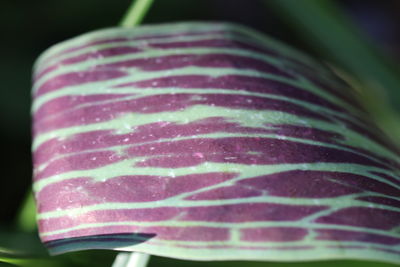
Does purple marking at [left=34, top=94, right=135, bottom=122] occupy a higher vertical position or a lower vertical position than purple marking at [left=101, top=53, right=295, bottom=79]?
lower

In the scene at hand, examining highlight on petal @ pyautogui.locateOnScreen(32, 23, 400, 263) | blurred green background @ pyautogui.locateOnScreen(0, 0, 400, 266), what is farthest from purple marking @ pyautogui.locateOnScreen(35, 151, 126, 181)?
blurred green background @ pyautogui.locateOnScreen(0, 0, 400, 266)

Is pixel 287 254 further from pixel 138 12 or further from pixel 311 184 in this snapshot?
pixel 138 12

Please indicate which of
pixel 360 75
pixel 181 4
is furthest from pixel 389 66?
pixel 181 4

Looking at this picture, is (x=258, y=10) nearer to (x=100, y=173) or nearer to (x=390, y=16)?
(x=390, y=16)

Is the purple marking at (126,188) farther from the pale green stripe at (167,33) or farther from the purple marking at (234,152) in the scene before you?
the pale green stripe at (167,33)

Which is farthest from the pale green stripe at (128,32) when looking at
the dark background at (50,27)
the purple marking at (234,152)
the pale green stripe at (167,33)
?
the dark background at (50,27)

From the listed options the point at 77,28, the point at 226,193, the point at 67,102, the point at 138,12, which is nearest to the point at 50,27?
the point at 77,28

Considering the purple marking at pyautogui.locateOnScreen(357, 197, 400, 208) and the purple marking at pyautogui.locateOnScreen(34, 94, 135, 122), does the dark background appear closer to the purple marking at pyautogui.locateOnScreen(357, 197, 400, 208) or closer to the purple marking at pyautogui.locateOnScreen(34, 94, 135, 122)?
the purple marking at pyautogui.locateOnScreen(34, 94, 135, 122)
